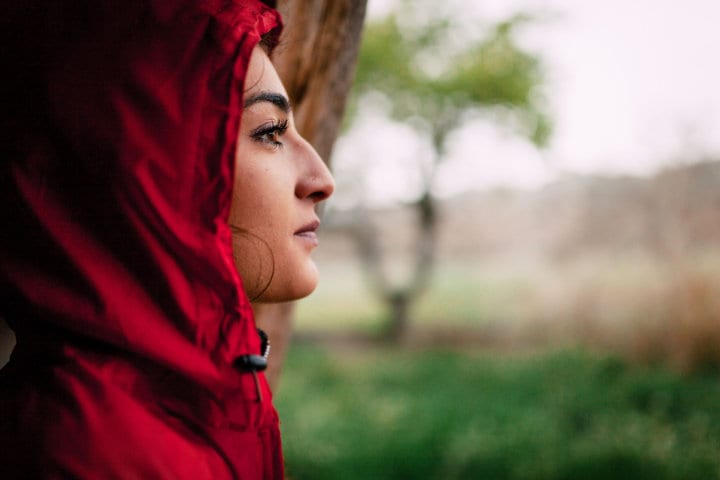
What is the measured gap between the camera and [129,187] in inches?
39.9

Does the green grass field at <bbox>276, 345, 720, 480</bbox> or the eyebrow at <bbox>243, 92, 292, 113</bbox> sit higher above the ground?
the eyebrow at <bbox>243, 92, 292, 113</bbox>

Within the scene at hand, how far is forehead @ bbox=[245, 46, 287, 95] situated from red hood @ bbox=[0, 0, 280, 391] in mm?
99

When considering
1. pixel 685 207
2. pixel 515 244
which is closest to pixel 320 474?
pixel 685 207

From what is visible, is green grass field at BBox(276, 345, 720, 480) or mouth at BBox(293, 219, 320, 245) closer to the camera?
mouth at BBox(293, 219, 320, 245)

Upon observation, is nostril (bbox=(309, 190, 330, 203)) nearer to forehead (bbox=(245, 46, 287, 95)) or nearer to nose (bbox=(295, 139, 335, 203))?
nose (bbox=(295, 139, 335, 203))

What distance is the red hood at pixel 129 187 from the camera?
1.02 metres

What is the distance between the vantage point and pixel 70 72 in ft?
3.44

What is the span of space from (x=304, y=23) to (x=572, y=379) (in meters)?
6.74

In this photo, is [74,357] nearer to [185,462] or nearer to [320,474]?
[185,462]

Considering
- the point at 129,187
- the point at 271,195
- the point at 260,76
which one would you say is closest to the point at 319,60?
the point at 260,76

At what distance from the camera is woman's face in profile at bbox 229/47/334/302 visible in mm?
1172

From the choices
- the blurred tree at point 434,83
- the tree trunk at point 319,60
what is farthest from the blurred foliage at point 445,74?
the tree trunk at point 319,60

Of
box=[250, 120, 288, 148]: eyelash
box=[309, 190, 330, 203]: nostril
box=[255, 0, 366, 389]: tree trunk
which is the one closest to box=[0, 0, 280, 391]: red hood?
box=[250, 120, 288, 148]: eyelash

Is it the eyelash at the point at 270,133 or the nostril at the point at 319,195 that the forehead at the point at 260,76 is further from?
the nostril at the point at 319,195
